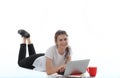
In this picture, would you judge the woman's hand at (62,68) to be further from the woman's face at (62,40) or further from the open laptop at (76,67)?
the woman's face at (62,40)

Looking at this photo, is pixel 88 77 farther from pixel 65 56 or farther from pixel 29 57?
pixel 29 57

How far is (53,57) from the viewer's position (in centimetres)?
360

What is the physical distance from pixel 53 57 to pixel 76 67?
0.38 m

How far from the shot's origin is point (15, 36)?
5.52 m

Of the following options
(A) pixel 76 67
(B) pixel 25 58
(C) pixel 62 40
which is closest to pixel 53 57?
(C) pixel 62 40

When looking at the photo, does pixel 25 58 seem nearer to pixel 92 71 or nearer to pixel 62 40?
pixel 62 40

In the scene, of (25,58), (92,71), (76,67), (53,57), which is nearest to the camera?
(76,67)

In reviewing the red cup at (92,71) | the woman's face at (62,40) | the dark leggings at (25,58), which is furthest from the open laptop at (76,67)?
the dark leggings at (25,58)

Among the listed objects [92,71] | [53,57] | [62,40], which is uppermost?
[62,40]

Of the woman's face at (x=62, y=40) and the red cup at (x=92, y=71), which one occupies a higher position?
the woman's face at (x=62, y=40)

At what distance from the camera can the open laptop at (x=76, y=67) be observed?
10.5ft

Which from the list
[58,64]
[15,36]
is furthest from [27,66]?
[15,36]

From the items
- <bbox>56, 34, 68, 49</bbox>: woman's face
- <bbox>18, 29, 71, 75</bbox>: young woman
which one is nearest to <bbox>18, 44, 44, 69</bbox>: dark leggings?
<bbox>18, 29, 71, 75</bbox>: young woman

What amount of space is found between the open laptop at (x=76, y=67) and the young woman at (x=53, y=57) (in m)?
0.08
